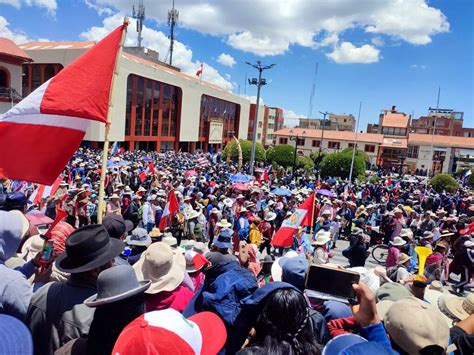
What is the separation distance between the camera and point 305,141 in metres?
68.2

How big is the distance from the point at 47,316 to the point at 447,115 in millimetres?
100376

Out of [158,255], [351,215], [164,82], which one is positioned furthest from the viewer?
[164,82]

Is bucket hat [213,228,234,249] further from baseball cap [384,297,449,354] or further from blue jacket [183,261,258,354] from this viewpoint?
baseball cap [384,297,449,354]

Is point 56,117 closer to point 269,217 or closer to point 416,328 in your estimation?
point 416,328

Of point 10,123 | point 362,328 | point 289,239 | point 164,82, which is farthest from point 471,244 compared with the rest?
point 164,82

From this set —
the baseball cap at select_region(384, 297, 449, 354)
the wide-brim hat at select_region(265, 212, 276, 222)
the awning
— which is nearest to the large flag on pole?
the baseball cap at select_region(384, 297, 449, 354)

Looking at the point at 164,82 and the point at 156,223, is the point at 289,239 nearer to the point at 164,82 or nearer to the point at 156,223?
the point at 156,223

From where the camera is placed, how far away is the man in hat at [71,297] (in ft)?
6.91

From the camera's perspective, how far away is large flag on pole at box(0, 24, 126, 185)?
13.1 ft

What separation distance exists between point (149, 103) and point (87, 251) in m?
43.6

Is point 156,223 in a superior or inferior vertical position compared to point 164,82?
inferior

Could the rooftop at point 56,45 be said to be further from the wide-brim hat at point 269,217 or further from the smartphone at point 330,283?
the smartphone at point 330,283

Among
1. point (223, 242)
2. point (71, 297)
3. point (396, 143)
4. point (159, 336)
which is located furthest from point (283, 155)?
point (396, 143)

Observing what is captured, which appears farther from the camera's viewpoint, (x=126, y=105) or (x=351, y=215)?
(x=126, y=105)
